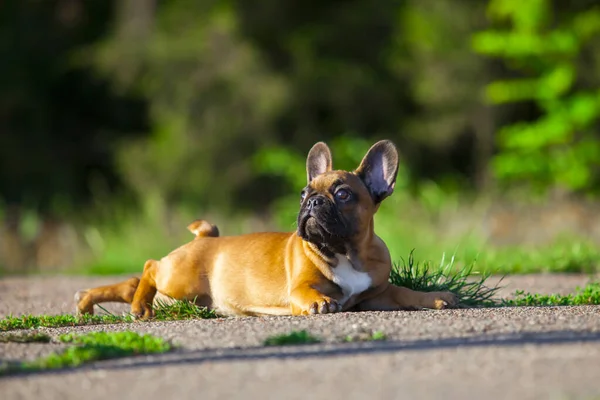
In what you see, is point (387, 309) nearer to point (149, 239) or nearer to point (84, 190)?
point (149, 239)

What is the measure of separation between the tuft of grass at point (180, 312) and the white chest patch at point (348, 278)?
3.62 feet

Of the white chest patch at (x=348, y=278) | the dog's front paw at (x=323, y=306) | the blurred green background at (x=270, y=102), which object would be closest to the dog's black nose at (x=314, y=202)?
the white chest patch at (x=348, y=278)

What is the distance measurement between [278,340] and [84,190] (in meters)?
26.1

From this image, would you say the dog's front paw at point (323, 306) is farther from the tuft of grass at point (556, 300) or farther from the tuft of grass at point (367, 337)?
the tuft of grass at point (556, 300)

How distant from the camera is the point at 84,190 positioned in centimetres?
3155

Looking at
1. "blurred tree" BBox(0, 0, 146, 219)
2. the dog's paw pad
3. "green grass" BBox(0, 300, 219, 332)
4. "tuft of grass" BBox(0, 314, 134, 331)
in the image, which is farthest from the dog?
"blurred tree" BBox(0, 0, 146, 219)

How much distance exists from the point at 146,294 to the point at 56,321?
831mm

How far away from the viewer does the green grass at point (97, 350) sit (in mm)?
5875

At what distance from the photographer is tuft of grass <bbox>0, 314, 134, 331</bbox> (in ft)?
26.5

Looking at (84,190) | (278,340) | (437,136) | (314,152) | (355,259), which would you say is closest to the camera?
(278,340)

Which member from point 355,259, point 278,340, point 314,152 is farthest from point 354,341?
point 314,152

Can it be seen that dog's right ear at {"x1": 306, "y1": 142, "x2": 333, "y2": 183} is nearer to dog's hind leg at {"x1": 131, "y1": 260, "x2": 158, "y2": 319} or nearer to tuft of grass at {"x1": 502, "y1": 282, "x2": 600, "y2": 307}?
dog's hind leg at {"x1": 131, "y1": 260, "x2": 158, "y2": 319}

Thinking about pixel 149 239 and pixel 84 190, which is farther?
pixel 84 190

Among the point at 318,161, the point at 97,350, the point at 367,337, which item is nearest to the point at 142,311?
the point at 318,161
